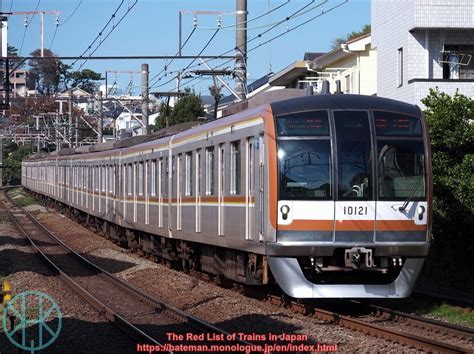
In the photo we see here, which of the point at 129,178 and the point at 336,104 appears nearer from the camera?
the point at 336,104

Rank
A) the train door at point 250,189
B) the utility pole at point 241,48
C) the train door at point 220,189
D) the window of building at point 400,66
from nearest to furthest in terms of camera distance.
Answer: the train door at point 250,189, the train door at point 220,189, the utility pole at point 241,48, the window of building at point 400,66

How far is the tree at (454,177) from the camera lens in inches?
574

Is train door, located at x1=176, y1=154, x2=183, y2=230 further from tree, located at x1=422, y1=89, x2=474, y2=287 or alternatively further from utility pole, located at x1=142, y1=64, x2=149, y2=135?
utility pole, located at x1=142, y1=64, x2=149, y2=135

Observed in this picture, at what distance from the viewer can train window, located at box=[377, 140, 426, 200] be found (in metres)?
10.9

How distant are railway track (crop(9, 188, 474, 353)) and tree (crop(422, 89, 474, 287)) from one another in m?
3.07

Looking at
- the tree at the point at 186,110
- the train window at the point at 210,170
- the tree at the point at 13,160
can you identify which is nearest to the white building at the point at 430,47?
the train window at the point at 210,170

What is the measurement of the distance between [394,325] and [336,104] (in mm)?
2725

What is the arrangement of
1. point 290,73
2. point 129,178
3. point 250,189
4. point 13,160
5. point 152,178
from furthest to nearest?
1. point 13,160
2. point 290,73
3. point 129,178
4. point 152,178
5. point 250,189

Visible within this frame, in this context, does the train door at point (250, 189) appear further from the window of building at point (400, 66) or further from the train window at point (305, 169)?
the window of building at point (400, 66)

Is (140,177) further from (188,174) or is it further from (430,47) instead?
(430,47)

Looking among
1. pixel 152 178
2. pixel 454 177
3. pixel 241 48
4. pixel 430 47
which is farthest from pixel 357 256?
pixel 430 47

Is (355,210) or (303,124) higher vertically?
(303,124)

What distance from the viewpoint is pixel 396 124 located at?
11094mm

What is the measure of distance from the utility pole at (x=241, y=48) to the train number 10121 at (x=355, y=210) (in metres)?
9.09
